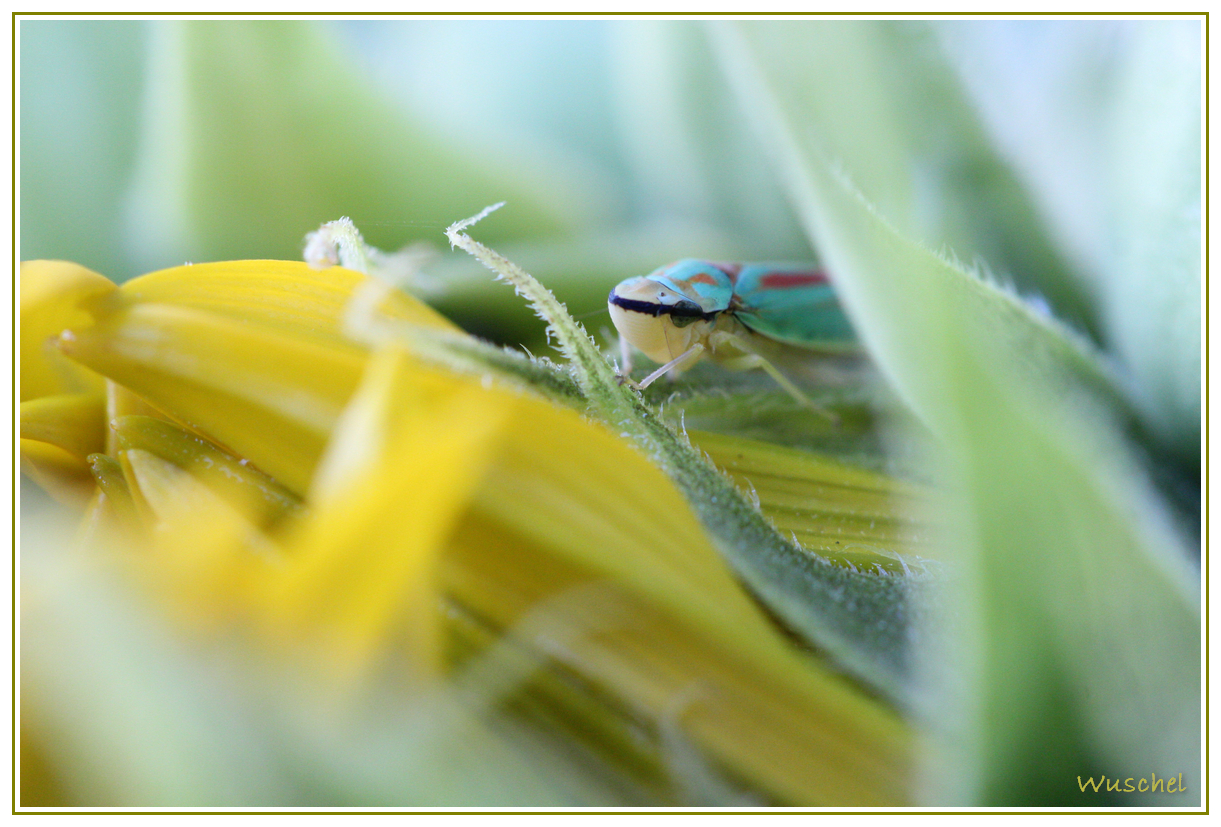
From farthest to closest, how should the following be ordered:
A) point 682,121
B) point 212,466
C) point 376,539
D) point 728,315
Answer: point 682,121
point 728,315
point 212,466
point 376,539

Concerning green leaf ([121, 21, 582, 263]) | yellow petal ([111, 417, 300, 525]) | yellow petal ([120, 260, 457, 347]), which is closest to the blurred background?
green leaf ([121, 21, 582, 263])

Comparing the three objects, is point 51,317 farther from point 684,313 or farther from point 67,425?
point 684,313

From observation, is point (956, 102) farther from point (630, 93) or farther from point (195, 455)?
point (195, 455)

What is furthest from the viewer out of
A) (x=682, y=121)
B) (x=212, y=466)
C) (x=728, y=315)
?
(x=682, y=121)

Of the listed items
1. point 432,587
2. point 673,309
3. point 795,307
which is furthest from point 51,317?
point 795,307

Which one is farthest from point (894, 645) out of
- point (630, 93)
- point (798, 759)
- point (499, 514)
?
point (630, 93)
